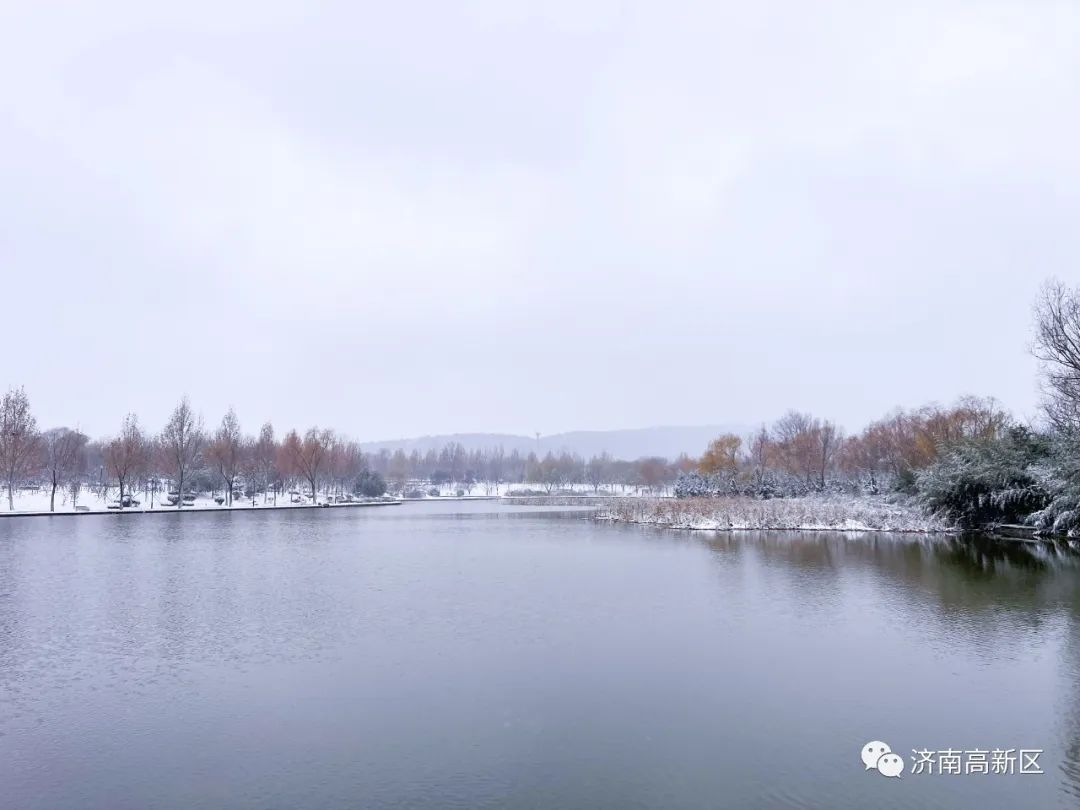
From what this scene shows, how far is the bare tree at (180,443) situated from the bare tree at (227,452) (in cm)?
213

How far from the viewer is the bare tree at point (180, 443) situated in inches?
2183

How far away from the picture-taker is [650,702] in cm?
884

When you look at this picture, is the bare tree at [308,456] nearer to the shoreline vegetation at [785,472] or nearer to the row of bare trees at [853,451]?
the shoreline vegetation at [785,472]

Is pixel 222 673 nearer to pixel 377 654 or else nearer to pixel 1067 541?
pixel 377 654

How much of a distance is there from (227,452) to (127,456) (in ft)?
32.3

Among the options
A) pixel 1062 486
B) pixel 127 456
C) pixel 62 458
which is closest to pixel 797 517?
pixel 1062 486

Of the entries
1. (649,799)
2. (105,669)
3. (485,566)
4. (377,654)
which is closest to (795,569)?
(485,566)

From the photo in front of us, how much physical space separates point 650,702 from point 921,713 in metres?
3.29

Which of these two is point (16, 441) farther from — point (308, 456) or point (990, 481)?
point (990, 481)

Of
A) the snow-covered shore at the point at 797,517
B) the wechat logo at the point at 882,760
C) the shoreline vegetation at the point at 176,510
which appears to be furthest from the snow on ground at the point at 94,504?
the wechat logo at the point at 882,760

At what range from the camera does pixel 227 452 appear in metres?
61.1

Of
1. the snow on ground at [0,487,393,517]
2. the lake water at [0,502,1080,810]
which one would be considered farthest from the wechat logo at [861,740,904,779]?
the snow on ground at [0,487,393,517]

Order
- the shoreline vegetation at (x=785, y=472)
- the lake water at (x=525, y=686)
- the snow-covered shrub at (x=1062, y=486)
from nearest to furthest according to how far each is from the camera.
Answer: the lake water at (x=525, y=686) < the snow-covered shrub at (x=1062, y=486) < the shoreline vegetation at (x=785, y=472)

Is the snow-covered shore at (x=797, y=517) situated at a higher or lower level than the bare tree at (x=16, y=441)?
lower
